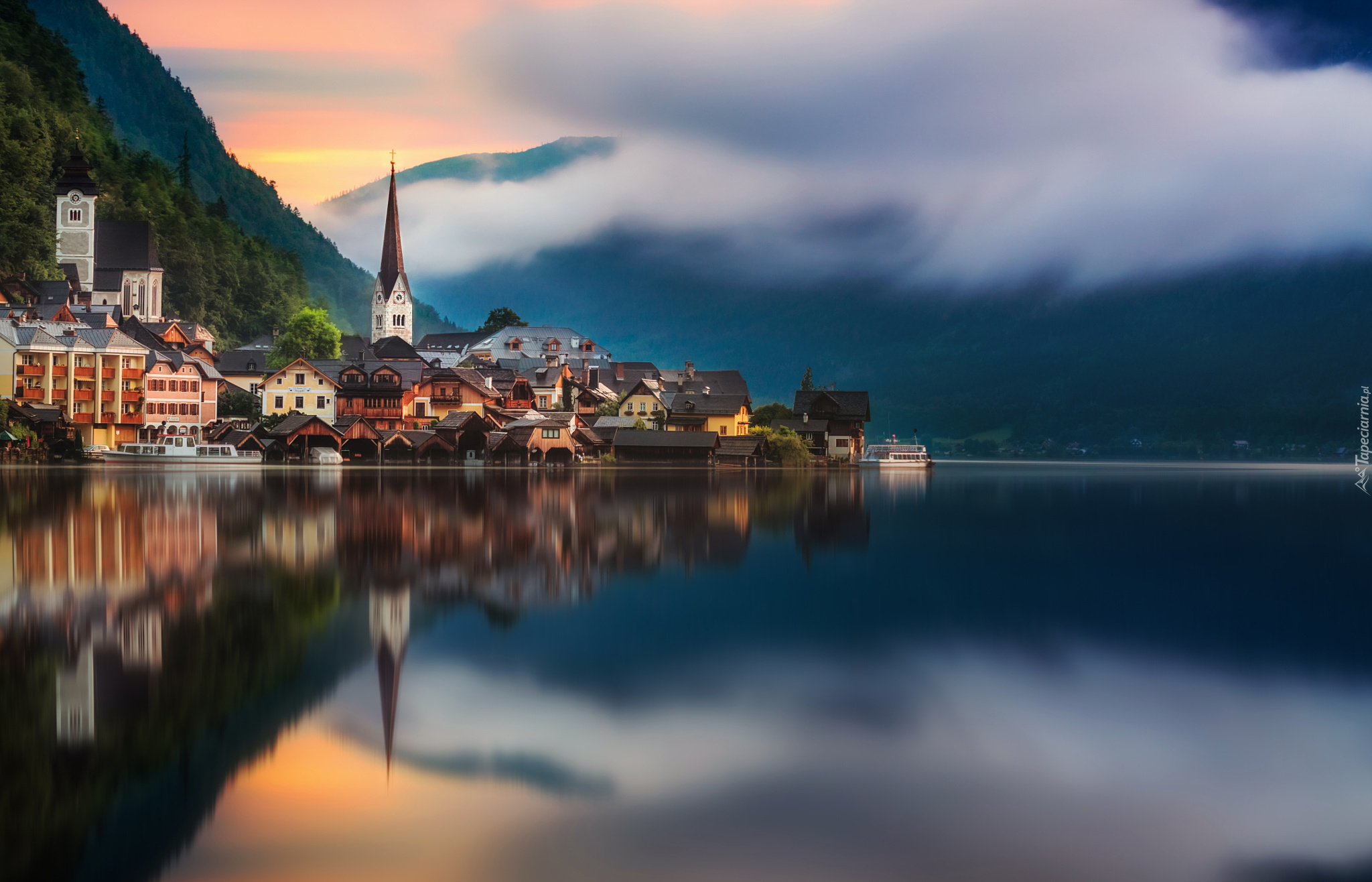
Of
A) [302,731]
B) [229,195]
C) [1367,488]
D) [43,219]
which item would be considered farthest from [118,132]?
[302,731]

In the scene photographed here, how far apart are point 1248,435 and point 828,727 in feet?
619

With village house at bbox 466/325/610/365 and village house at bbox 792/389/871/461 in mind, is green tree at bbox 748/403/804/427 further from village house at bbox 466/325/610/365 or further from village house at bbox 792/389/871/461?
village house at bbox 466/325/610/365

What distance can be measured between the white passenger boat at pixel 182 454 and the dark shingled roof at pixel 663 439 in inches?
1004

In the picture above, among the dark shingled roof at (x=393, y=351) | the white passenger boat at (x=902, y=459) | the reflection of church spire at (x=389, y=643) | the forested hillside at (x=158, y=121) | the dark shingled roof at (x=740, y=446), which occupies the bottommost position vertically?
the reflection of church spire at (x=389, y=643)

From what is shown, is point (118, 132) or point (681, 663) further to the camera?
point (118, 132)

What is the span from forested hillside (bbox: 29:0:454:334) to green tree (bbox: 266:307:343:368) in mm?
88028

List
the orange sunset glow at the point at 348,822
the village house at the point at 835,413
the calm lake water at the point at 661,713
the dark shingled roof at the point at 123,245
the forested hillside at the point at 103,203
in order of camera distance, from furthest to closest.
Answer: the dark shingled roof at the point at 123,245, the village house at the point at 835,413, the forested hillside at the point at 103,203, the calm lake water at the point at 661,713, the orange sunset glow at the point at 348,822

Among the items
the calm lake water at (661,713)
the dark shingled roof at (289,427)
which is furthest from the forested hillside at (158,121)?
the calm lake water at (661,713)

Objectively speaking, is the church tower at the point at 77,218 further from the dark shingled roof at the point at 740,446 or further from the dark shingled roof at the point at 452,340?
the dark shingled roof at the point at 740,446

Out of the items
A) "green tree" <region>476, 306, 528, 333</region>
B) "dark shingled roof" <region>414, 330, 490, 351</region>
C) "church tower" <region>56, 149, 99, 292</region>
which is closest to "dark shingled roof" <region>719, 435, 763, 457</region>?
"dark shingled roof" <region>414, 330, 490, 351</region>

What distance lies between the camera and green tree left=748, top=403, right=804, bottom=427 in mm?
86750

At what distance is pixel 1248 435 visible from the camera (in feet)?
570

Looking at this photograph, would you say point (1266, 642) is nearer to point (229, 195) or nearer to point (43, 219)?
point (43, 219)

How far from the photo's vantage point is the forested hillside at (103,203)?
76.0 metres
